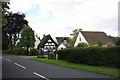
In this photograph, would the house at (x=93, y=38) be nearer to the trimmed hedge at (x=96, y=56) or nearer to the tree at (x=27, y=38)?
the tree at (x=27, y=38)

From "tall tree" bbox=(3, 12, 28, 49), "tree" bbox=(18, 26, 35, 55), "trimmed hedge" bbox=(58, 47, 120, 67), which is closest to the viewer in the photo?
"trimmed hedge" bbox=(58, 47, 120, 67)

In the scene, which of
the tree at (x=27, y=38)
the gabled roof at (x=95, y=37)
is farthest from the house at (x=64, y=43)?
the tree at (x=27, y=38)

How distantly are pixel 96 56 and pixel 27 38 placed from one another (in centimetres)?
3506

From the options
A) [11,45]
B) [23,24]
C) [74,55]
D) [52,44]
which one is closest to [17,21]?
[23,24]

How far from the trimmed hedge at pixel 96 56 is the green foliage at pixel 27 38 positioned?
94.0 ft

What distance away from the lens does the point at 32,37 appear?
52500mm

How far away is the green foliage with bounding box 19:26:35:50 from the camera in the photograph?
5134 cm

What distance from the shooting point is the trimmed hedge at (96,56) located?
16.2 meters

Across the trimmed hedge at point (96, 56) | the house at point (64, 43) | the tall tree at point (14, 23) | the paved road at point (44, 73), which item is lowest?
the paved road at point (44, 73)

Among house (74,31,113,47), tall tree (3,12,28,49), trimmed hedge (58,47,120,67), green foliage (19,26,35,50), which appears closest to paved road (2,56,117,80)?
trimmed hedge (58,47,120,67)

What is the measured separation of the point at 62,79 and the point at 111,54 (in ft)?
24.2

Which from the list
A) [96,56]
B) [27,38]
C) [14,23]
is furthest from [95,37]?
[96,56]

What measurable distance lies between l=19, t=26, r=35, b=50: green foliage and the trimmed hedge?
2866 centimetres

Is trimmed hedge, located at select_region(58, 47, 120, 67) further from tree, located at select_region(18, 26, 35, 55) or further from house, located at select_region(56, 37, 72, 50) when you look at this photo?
house, located at select_region(56, 37, 72, 50)
